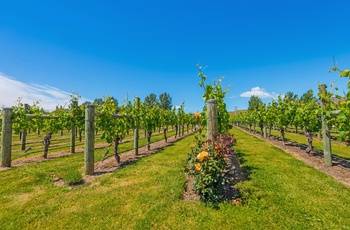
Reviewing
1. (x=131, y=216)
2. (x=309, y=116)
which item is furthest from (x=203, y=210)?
(x=309, y=116)

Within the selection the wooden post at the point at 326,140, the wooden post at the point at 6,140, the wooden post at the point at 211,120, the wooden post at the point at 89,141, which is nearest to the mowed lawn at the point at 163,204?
the wooden post at the point at 89,141

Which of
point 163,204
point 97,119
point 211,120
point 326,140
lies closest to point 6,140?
point 97,119

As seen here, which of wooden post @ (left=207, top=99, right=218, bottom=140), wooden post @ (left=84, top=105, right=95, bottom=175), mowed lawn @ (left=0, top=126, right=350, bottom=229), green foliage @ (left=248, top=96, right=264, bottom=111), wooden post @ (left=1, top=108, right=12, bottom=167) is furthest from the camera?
green foliage @ (left=248, top=96, right=264, bottom=111)

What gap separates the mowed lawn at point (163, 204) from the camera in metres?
3.63

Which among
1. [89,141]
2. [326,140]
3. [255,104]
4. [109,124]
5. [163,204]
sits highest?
[255,104]

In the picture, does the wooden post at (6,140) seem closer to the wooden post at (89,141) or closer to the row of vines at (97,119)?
the row of vines at (97,119)

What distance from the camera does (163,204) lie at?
169 inches

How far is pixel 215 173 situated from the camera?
4332 mm

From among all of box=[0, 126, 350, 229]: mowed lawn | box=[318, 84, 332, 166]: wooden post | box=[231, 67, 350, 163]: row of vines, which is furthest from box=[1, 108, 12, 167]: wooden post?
box=[318, 84, 332, 166]: wooden post

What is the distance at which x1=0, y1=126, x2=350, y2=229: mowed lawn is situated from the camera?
3635mm

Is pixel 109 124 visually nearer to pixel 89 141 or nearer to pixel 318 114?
pixel 89 141

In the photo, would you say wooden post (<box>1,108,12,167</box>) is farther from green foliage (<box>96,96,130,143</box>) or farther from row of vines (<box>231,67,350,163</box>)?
row of vines (<box>231,67,350,163</box>)

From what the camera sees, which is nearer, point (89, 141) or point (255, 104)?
point (89, 141)

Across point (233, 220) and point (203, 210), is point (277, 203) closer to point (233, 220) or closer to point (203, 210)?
point (233, 220)
